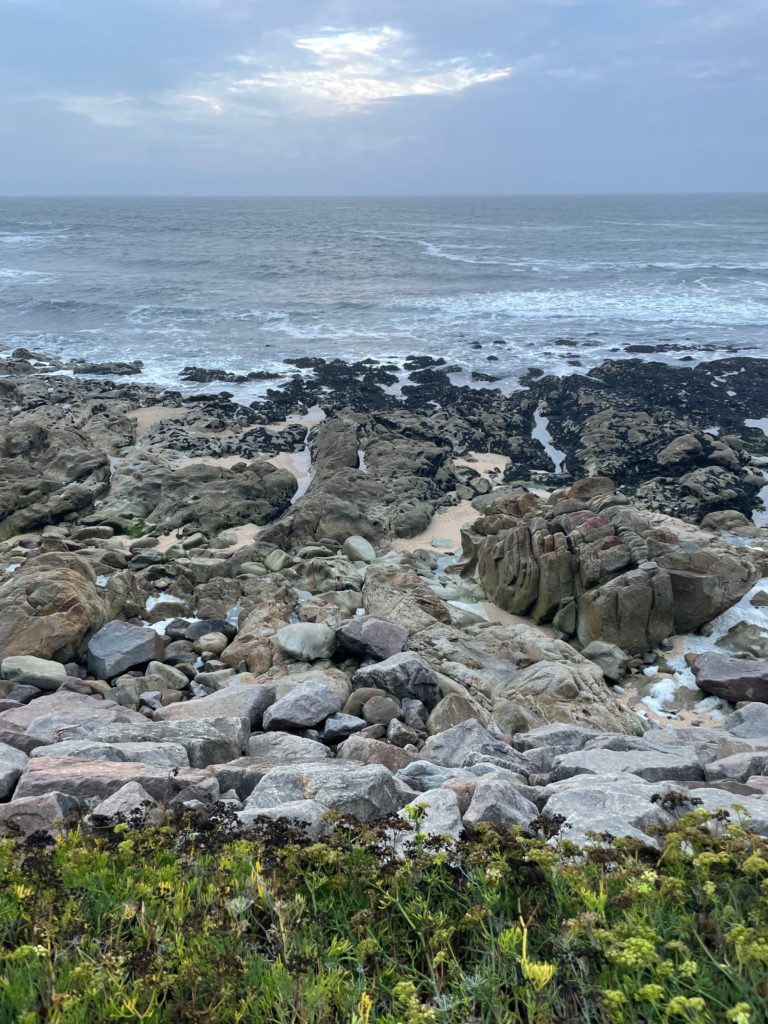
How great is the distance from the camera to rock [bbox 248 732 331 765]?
234 inches

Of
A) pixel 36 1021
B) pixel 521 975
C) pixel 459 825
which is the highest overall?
pixel 36 1021

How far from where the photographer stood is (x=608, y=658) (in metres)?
10.3

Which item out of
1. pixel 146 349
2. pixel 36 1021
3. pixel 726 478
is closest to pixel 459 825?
pixel 36 1021

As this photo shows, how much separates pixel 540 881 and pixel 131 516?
14.0 metres

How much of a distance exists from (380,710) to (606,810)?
3.28 metres

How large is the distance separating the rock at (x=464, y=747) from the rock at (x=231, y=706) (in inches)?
65.4

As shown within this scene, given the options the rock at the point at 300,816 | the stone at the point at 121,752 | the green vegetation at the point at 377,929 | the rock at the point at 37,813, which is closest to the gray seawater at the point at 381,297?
the stone at the point at 121,752

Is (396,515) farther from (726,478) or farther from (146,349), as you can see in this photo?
(146,349)

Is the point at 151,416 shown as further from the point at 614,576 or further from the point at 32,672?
the point at 614,576

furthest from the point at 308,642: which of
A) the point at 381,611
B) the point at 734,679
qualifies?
the point at 734,679

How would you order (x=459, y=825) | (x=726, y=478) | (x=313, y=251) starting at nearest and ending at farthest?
(x=459, y=825), (x=726, y=478), (x=313, y=251)

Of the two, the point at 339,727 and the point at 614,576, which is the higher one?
the point at 339,727

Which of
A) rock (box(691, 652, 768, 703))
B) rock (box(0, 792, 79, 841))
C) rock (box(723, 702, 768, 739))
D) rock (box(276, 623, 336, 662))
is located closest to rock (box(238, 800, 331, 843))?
rock (box(0, 792, 79, 841))

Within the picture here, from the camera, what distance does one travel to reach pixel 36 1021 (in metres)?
2.45
